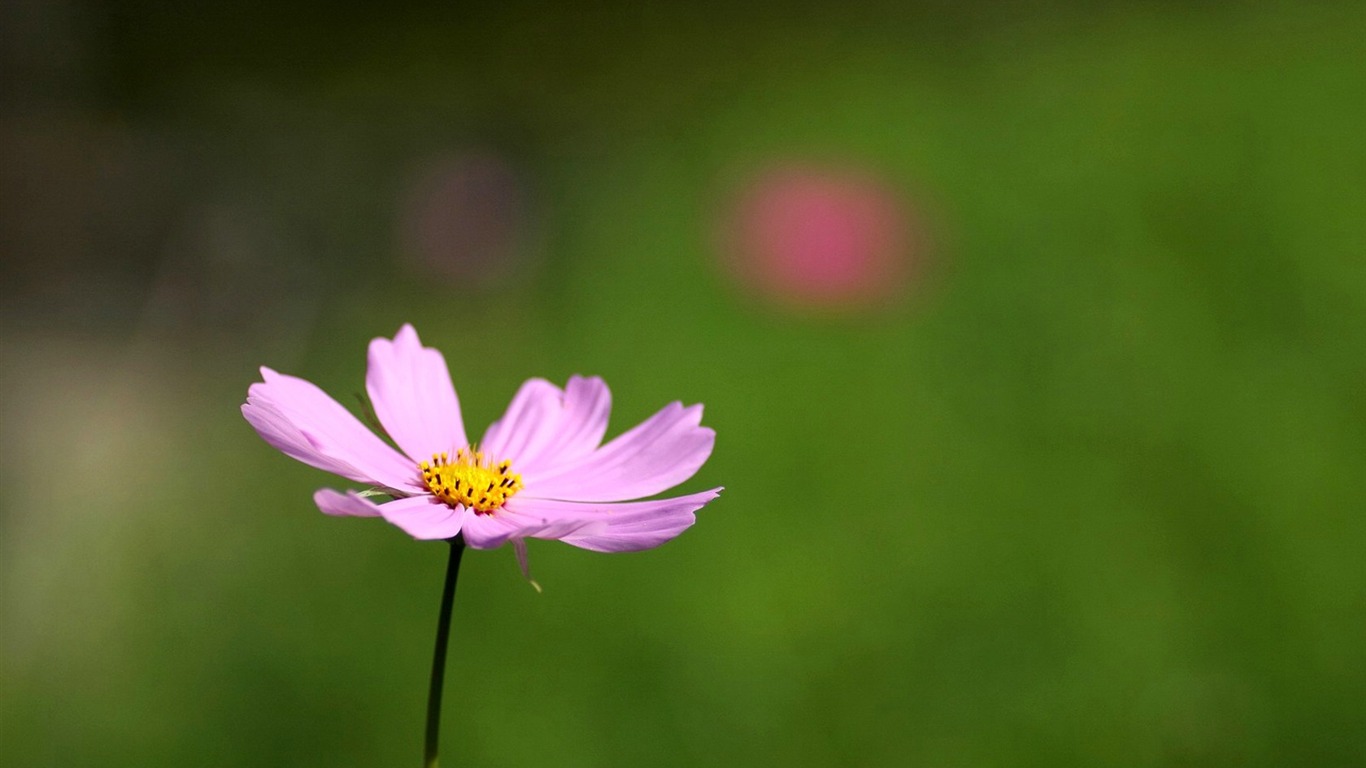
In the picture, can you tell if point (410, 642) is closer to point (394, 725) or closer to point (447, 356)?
point (394, 725)

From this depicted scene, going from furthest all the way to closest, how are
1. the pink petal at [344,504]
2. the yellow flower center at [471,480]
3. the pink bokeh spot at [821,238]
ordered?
the pink bokeh spot at [821,238], the yellow flower center at [471,480], the pink petal at [344,504]

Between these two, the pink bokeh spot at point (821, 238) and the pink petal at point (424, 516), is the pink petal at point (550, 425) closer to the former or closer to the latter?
the pink petal at point (424, 516)

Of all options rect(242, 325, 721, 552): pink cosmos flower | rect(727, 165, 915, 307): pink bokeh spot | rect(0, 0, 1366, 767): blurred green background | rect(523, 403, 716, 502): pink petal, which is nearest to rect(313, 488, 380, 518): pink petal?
rect(242, 325, 721, 552): pink cosmos flower

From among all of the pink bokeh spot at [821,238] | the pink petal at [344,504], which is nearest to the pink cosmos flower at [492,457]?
the pink petal at [344,504]

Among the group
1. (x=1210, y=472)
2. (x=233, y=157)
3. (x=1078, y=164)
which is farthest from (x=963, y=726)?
(x=233, y=157)

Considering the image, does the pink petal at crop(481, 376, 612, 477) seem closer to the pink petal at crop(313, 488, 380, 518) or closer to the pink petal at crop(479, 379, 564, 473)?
the pink petal at crop(479, 379, 564, 473)

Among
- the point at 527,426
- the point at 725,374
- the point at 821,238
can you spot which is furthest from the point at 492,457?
the point at 821,238

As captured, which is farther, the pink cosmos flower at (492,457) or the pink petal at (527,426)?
the pink petal at (527,426)
